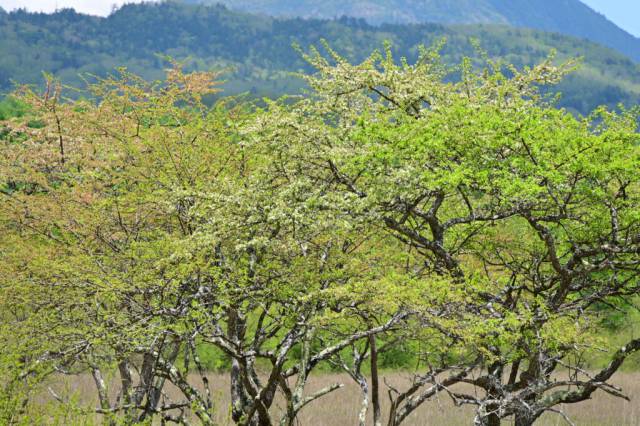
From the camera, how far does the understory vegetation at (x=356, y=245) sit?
1145cm

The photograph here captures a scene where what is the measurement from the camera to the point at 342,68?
14273 millimetres

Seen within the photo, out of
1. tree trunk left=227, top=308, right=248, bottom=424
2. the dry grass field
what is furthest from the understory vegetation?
the dry grass field

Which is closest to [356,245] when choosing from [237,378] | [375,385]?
[375,385]

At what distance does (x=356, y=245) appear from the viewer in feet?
49.6

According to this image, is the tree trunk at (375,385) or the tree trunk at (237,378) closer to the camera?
the tree trunk at (237,378)

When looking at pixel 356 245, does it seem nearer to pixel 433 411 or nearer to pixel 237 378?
pixel 237 378

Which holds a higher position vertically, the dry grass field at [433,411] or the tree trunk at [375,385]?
the tree trunk at [375,385]

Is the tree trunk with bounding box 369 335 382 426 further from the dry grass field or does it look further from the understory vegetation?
the dry grass field

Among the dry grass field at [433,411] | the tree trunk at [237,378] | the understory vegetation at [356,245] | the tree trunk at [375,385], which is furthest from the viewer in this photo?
the dry grass field at [433,411]

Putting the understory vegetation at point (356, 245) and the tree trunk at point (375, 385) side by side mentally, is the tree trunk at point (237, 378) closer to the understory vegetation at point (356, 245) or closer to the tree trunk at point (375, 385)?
the understory vegetation at point (356, 245)

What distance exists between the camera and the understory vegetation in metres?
11.4

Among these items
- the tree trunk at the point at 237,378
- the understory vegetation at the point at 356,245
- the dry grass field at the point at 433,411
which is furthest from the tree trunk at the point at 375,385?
the dry grass field at the point at 433,411

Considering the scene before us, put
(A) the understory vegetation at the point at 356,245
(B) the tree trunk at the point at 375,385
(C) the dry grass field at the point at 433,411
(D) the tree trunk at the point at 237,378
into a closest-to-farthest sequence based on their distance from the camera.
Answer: (A) the understory vegetation at the point at 356,245 → (D) the tree trunk at the point at 237,378 → (B) the tree trunk at the point at 375,385 → (C) the dry grass field at the point at 433,411

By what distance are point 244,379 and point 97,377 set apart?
3428 millimetres
